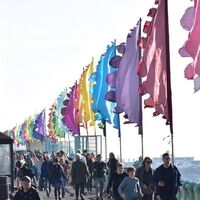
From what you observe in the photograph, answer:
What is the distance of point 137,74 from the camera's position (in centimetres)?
2602

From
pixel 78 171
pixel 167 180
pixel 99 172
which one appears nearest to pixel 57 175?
pixel 99 172

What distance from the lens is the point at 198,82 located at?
704 inches

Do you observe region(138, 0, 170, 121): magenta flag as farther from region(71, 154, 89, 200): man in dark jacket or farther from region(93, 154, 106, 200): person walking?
region(93, 154, 106, 200): person walking

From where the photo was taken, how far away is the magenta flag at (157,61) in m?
20.3

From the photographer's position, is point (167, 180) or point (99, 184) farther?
point (99, 184)

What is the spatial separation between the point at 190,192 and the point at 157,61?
140 inches

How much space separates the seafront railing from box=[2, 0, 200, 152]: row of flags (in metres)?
2.06

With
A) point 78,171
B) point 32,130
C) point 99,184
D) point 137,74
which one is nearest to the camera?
point 137,74

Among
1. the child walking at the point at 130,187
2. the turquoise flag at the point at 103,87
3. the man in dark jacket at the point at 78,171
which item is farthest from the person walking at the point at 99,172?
the child walking at the point at 130,187

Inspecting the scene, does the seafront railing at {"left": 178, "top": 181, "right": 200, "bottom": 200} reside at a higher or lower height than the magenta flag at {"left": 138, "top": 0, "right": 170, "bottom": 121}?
lower

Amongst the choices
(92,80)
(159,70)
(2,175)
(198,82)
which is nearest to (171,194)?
(198,82)

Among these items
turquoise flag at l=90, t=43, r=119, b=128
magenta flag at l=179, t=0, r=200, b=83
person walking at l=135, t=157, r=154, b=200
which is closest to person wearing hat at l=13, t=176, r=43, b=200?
magenta flag at l=179, t=0, r=200, b=83

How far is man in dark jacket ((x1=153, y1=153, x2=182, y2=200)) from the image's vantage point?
17859 mm

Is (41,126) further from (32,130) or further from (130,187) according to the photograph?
(130,187)
